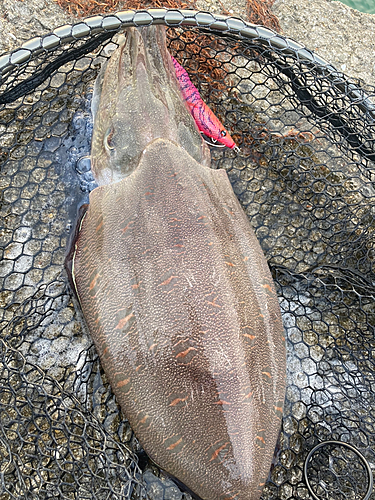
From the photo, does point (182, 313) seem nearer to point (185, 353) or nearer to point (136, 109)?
point (185, 353)

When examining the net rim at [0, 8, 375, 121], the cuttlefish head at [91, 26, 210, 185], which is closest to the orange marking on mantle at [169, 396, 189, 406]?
the cuttlefish head at [91, 26, 210, 185]

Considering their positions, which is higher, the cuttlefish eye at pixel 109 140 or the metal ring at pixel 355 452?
the cuttlefish eye at pixel 109 140

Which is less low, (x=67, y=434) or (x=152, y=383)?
(x=152, y=383)

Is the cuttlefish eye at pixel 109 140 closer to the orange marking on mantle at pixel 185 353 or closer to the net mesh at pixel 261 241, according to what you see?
the net mesh at pixel 261 241

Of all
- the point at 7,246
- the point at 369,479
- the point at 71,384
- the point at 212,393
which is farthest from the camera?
the point at 7,246

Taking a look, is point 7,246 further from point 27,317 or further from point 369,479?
point 369,479

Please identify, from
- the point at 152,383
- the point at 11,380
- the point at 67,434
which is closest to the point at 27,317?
the point at 11,380

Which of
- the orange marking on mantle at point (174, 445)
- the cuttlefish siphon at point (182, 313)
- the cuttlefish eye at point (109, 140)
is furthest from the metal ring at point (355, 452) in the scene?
the cuttlefish eye at point (109, 140)

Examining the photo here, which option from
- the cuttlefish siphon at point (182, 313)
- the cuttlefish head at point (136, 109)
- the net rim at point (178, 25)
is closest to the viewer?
the cuttlefish siphon at point (182, 313)
